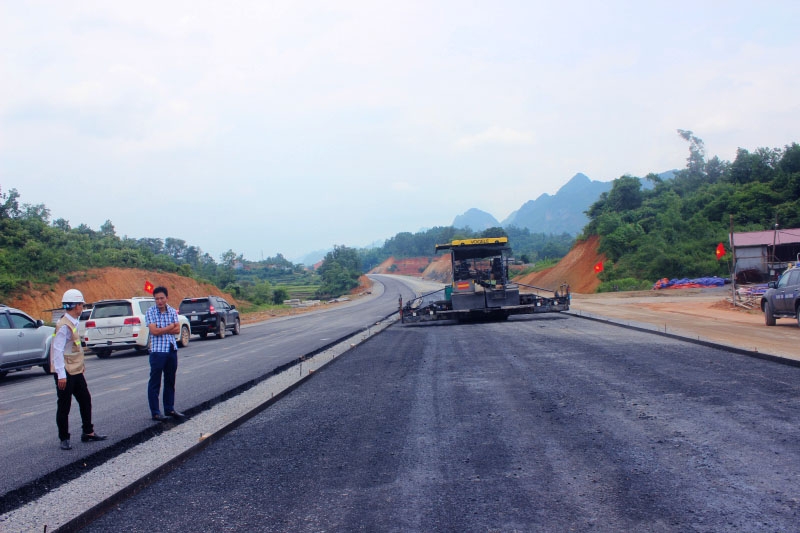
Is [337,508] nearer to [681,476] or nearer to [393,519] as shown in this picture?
[393,519]

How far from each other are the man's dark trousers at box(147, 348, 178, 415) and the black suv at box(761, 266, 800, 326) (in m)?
17.6

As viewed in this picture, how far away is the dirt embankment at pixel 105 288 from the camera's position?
127ft

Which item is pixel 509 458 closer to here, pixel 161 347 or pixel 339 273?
pixel 161 347

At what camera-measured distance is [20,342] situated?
15.2m

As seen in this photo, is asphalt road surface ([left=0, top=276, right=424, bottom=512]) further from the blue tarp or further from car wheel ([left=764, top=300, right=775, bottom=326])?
the blue tarp

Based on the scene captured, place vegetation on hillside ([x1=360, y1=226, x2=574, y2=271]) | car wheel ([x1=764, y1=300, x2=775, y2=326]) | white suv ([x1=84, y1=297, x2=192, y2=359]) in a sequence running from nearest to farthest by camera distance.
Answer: white suv ([x1=84, y1=297, x2=192, y2=359]) < car wheel ([x1=764, y1=300, x2=775, y2=326]) < vegetation on hillside ([x1=360, y1=226, x2=574, y2=271])

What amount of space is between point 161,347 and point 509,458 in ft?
15.8

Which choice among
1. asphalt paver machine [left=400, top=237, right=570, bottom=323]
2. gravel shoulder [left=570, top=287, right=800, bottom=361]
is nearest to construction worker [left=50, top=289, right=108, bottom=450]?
gravel shoulder [left=570, top=287, right=800, bottom=361]

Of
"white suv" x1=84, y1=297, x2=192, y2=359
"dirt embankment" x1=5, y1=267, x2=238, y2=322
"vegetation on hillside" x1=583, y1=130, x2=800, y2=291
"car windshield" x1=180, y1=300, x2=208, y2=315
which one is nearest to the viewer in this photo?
"white suv" x1=84, y1=297, x2=192, y2=359

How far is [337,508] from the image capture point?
4988 millimetres

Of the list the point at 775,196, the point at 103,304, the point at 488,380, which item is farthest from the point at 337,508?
the point at 775,196

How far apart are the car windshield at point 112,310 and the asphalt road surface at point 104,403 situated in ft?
4.63

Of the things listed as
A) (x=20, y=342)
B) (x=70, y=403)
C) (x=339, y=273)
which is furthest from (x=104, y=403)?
(x=339, y=273)

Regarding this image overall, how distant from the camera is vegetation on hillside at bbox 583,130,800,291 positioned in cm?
4862
